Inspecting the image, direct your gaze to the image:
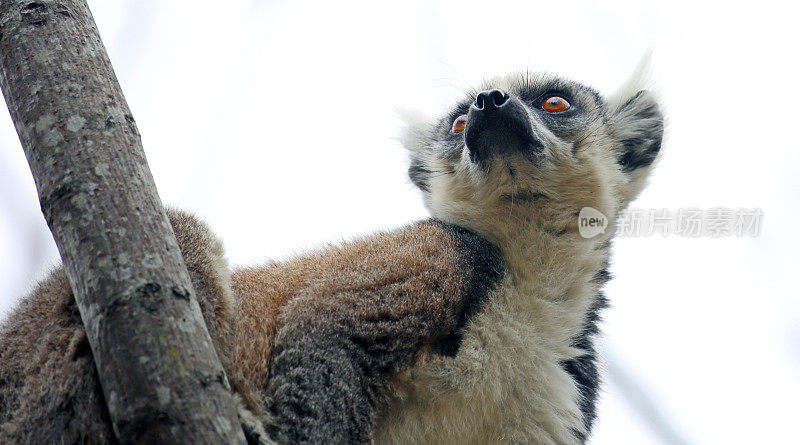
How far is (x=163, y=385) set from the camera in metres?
2.83

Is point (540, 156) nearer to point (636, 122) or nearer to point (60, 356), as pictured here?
point (636, 122)

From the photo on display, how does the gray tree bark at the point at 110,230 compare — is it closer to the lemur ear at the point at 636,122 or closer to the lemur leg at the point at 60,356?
the lemur leg at the point at 60,356

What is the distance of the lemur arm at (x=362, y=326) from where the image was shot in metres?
4.24

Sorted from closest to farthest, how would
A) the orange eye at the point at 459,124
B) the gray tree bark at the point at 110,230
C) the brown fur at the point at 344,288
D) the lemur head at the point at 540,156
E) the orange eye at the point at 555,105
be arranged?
the gray tree bark at the point at 110,230 → the brown fur at the point at 344,288 → the lemur head at the point at 540,156 → the orange eye at the point at 555,105 → the orange eye at the point at 459,124

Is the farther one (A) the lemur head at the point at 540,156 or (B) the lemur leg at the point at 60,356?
(A) the lemur head at the point at 540,156

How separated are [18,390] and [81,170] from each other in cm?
164

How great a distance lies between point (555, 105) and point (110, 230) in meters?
4.98

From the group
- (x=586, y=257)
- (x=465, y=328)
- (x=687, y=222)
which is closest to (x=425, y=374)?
(x=465, y=328)

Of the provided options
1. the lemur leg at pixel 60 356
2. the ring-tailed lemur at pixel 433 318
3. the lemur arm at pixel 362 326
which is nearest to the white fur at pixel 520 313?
the ring-tailed lemur at pixel 433 318

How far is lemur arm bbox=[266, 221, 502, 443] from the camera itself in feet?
13.9

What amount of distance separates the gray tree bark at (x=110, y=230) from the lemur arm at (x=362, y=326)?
1346mm

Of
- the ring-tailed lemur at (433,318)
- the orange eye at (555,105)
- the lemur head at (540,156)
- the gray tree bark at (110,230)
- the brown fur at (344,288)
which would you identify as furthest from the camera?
the orange eye at (555,105)

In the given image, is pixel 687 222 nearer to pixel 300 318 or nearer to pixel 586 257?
pixel 586 257

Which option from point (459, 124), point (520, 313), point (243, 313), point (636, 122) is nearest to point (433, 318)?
point (520, 313)
